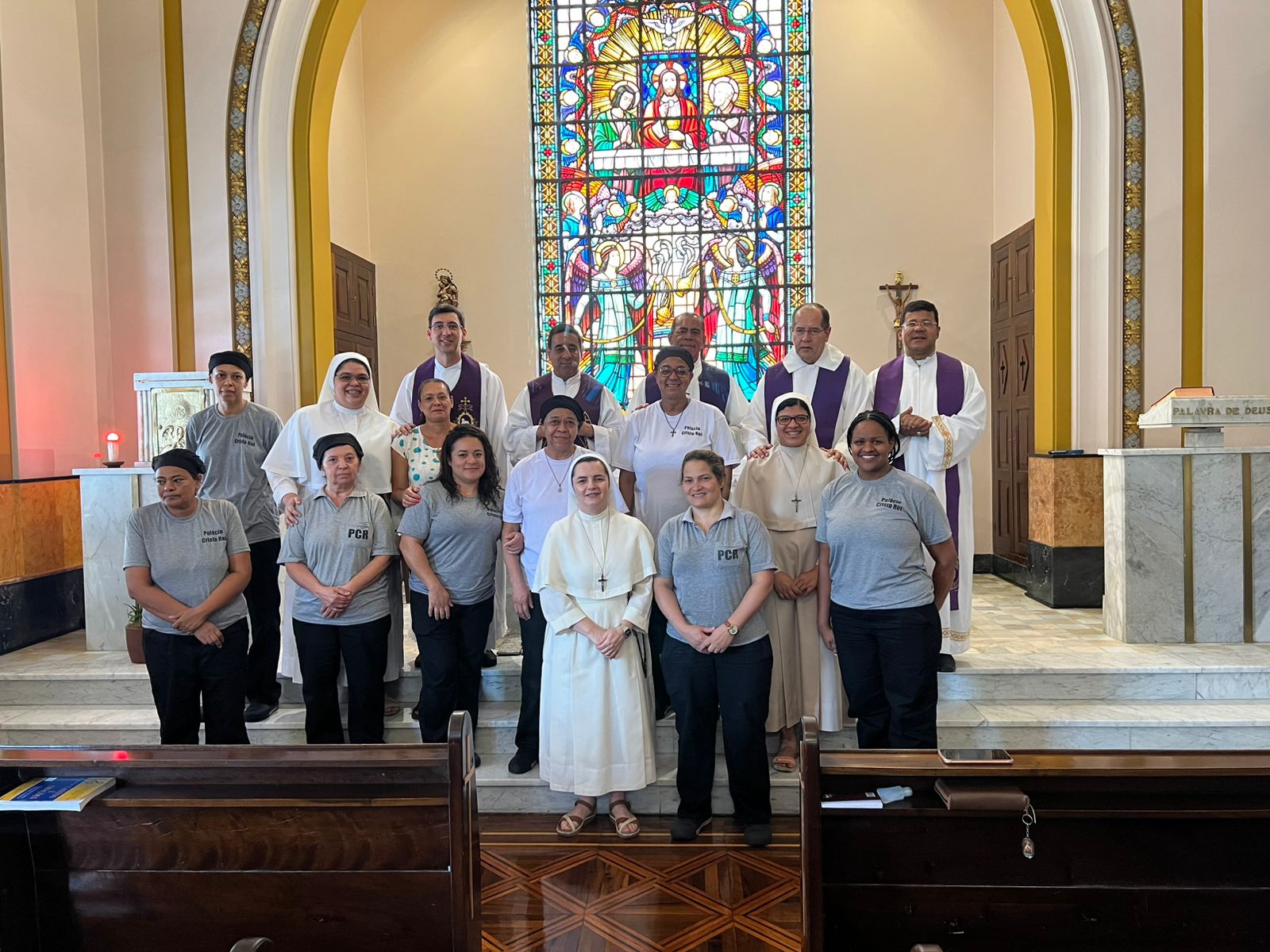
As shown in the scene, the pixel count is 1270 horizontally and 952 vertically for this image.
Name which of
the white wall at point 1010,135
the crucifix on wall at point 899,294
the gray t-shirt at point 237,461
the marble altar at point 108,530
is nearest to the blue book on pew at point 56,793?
the gray t-shirt at point 237,461

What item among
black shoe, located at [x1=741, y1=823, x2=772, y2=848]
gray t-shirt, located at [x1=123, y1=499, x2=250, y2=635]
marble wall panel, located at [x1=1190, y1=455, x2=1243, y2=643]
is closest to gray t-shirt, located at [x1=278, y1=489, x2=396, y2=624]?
gray t-shirt, located at [x1=123, y1=499, x2=250, y2=635]

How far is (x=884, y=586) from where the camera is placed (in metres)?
3.47

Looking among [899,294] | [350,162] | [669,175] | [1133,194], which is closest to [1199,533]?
[1133,194]

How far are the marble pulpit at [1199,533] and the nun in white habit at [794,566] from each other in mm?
2001

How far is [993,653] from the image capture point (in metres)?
4.81

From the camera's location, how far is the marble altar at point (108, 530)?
16.7 feet

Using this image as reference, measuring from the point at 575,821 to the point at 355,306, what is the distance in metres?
5.60

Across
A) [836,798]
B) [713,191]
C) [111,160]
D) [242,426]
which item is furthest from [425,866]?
[713,191]

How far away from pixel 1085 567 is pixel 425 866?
16.9ft

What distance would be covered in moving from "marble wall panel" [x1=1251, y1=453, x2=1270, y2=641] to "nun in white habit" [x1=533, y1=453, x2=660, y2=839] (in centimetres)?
348

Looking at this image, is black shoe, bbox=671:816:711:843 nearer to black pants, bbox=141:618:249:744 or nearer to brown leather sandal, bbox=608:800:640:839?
brown leather sandal, bbox=608:800:640:839

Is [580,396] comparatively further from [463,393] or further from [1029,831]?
[1029,831]

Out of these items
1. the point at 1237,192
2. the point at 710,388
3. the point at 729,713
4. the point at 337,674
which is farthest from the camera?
the point at 1237,192

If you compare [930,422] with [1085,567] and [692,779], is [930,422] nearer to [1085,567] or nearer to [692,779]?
[692,779]
